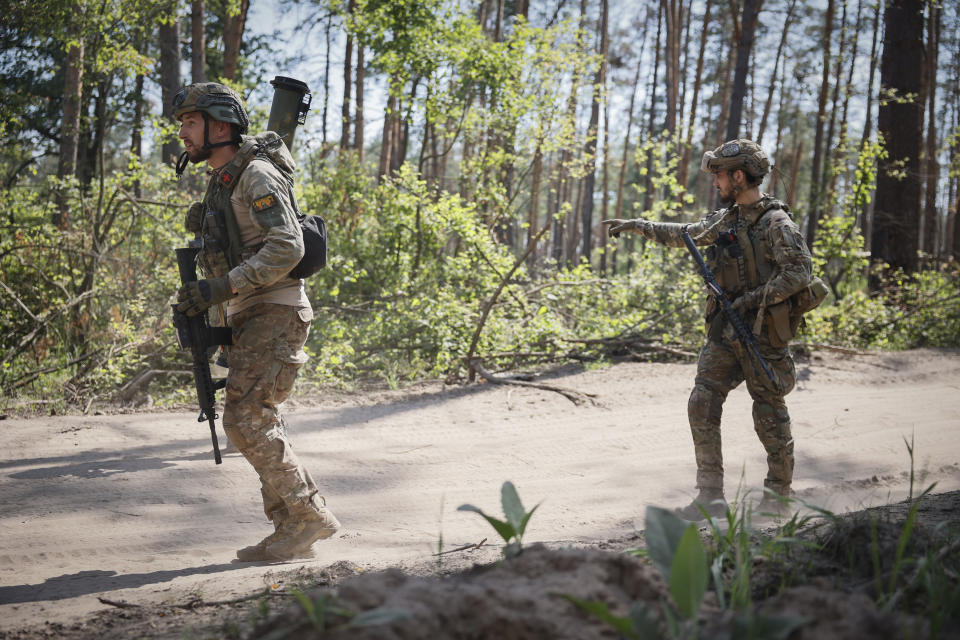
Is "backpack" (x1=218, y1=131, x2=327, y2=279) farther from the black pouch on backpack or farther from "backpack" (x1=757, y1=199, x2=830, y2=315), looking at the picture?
"backpack" (x1=757, y1=199, x2=830, y2=315)

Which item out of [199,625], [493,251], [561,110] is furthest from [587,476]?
[561,110]

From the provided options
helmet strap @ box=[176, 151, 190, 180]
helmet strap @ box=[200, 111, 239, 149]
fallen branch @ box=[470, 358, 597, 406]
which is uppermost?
helmet strap @ box=[200, 111, 239, 149]

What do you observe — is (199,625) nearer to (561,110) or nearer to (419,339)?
(419,339)

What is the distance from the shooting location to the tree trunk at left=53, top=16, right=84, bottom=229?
832 cm

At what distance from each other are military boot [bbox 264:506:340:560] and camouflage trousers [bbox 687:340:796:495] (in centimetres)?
231

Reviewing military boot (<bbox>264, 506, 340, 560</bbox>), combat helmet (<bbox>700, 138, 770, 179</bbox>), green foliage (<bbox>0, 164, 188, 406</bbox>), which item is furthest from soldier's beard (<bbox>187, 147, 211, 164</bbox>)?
green foliage (<bbox>0, 164, 188, 406</bbox>)

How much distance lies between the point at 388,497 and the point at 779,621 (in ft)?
12.2

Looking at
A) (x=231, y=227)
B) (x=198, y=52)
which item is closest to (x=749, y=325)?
(x=231, y=227)

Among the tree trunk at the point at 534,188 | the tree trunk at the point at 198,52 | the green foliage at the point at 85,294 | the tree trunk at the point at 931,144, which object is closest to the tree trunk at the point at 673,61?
the tree trunk at the point at 534,188

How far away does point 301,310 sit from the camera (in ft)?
12.5

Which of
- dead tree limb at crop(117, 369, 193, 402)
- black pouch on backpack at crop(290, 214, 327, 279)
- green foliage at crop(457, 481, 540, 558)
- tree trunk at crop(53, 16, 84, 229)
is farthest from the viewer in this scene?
tree trunk at crop(53, 16, 84, 229)

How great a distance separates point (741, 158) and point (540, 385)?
4116 millimetres

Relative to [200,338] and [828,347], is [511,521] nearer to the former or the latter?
[200,338]

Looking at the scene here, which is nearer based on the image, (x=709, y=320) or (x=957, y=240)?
(x=709, y=320)
